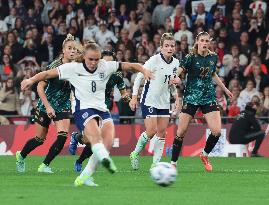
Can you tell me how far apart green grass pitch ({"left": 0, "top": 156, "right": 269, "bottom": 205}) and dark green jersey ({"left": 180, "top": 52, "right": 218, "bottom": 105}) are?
129 cm

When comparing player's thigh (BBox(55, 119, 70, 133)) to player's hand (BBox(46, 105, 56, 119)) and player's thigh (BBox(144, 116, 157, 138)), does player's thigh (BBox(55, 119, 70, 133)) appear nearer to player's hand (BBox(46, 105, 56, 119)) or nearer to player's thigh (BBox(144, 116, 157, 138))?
player's hand (BBox(46, 105, 56, 119))

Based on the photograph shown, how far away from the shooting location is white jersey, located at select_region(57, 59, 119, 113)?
1364 cm

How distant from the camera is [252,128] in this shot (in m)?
24.2

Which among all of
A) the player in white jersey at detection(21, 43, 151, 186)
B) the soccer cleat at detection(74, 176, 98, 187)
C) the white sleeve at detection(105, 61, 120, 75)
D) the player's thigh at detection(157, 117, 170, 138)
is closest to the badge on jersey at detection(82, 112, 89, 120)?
the player in white jersey at detection(21, 43, 151, 186)

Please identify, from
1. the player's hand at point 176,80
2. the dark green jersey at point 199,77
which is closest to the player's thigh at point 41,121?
the player's hand at point 176,80

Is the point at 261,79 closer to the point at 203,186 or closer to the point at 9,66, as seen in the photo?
the point at 9,66

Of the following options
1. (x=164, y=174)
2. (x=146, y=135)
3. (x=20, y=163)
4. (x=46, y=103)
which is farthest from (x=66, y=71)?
(x=146, y=135)

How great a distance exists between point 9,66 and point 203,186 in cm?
1476

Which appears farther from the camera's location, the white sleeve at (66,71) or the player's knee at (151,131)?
the player's knee at (151,131)

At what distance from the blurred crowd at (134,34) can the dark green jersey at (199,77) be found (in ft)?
24.8

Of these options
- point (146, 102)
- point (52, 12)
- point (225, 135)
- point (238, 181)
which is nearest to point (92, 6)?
point (52, 12)

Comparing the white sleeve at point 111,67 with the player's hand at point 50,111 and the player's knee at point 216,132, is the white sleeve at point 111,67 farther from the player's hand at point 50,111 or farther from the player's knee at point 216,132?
the player's knee at point 216,132

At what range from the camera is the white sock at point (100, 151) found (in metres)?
12.7

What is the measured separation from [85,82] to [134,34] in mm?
14960
